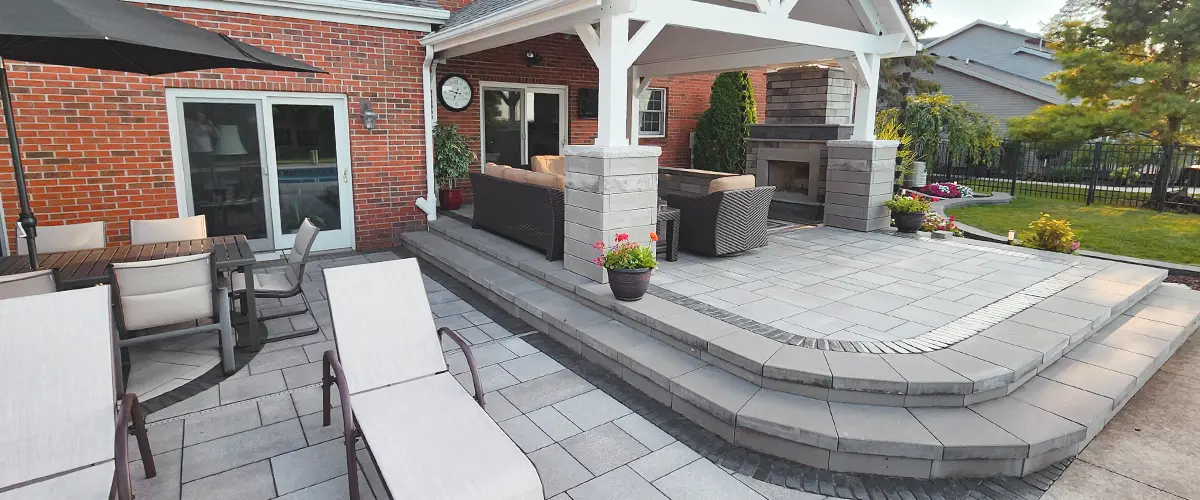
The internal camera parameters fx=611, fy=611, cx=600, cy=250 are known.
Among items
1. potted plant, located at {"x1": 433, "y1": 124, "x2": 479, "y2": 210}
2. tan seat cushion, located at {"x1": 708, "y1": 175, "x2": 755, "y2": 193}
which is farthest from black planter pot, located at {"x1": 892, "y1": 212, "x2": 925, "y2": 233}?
potted plant, located at {"x1": 433, "y1": 124, "x2": 479, "y2": 210}

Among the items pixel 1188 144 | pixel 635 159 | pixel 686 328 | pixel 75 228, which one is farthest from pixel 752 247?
pixel 1188 144

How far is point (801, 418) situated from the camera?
3279 mm

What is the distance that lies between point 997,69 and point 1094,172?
1220 centimetres

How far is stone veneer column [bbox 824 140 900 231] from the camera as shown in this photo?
782 cm

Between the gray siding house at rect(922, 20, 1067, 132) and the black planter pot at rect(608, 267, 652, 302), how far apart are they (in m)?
18.7

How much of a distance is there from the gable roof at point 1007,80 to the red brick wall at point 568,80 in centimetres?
1405

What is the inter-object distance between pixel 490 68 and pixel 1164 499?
8.76 meters

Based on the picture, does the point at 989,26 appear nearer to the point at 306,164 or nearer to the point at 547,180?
the point at 547,180

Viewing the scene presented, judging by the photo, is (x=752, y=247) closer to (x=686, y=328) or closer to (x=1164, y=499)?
(x=686, y=328)

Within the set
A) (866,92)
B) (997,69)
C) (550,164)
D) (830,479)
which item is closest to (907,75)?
(997,69)

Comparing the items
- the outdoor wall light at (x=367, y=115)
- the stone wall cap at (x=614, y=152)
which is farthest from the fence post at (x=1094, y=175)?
the outdoor wall light at (x=367, y=115)

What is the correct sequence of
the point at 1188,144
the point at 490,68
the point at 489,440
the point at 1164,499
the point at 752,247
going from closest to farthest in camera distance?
the point at 489,440, the point at 1164,499, the point at 752,247, the point at 490,68, the point at 1188,144

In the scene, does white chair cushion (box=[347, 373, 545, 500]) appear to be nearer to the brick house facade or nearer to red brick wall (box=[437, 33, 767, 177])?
the brick house facade

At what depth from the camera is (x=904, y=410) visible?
133 inches
